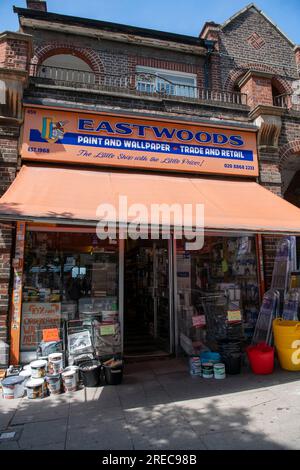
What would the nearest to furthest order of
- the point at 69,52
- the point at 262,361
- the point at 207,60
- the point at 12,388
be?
1. the point at 12,388
2. the point at 262,361
3. the point at 69,52
4. the point at 207,60

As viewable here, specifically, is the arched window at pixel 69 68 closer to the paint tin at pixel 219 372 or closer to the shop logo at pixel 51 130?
the shop logo at pixel 51 130

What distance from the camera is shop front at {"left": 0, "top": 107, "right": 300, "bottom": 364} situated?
17.6ft

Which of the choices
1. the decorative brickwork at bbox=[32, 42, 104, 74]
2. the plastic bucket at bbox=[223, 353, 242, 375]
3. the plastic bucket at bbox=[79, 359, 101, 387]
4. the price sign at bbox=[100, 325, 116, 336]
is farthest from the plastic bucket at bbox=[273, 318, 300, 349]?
the decorative brickwork at bbox=[32, 42, 104, 74]

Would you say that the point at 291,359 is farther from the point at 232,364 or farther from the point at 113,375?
the point at 113,375

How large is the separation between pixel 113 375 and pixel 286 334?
308 centimetres

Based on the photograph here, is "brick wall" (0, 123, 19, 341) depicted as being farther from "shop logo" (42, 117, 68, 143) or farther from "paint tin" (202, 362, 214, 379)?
"paint tin" (202, 362, 214, 379)

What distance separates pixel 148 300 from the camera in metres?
8.57

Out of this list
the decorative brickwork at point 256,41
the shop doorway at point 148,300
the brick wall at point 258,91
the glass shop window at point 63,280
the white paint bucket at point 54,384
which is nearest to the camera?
the white paint bucket at point 54,384

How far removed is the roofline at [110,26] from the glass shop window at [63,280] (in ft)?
24.5

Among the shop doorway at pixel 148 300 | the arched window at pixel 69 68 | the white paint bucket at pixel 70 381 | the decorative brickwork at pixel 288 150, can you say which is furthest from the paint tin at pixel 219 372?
the arched window at pixel 69 68

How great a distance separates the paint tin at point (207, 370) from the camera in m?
5.43

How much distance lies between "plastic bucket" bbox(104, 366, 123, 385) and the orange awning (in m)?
2.48

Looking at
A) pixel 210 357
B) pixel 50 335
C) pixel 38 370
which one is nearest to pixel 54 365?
pixel 38 370

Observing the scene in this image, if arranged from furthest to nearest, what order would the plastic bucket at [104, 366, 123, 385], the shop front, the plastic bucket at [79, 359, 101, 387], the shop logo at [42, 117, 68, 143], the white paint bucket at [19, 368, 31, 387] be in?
the shop logo at [42, 117, 68, 143] < the shop front < the plastic bucket at [104, 366, 123, 385] < the plastic bucket at [79, 359, 101, 387] < the white paint bucket at [19, 368, 31, 387]
